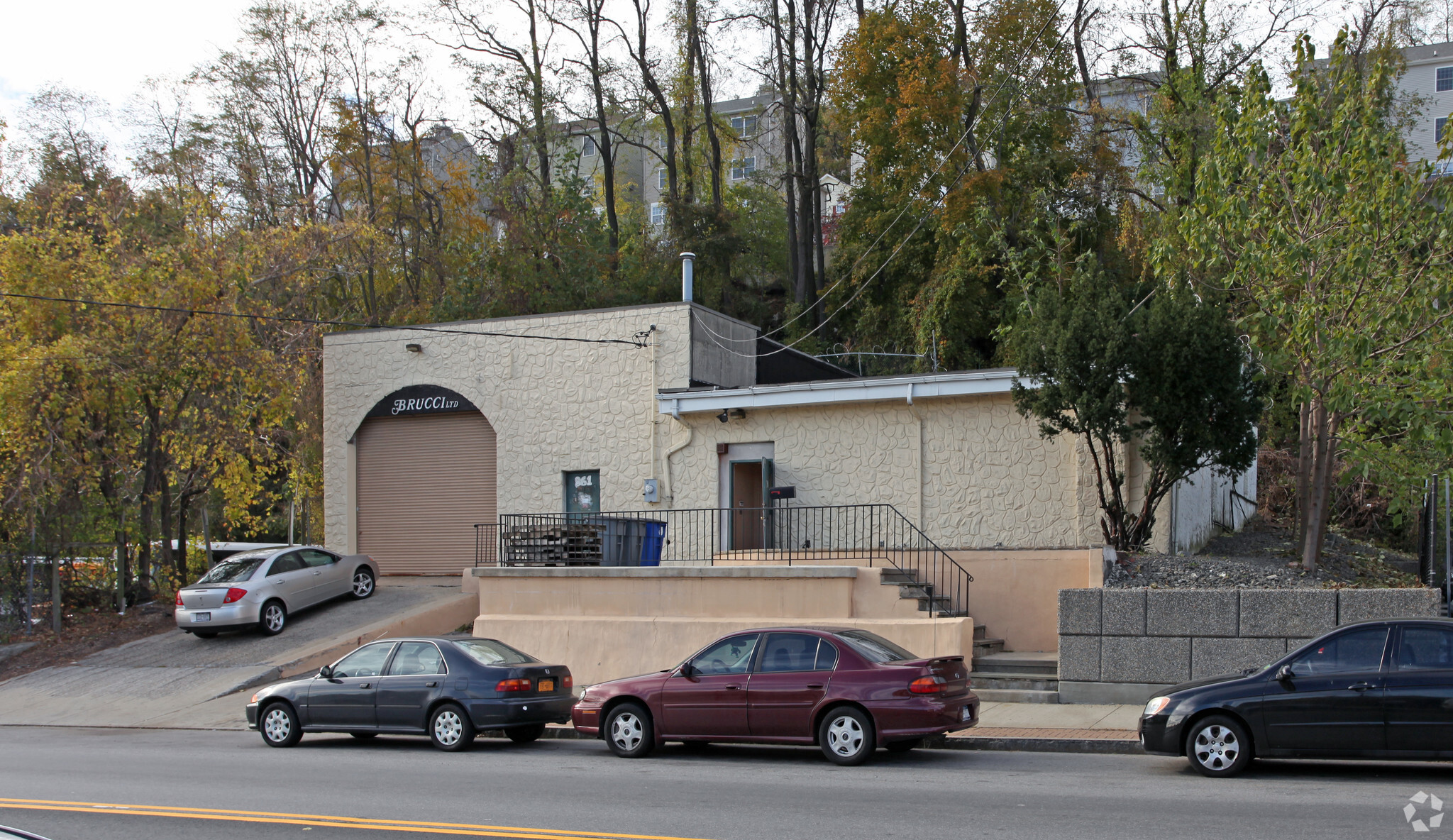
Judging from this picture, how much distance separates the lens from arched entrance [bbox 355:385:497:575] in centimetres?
2345

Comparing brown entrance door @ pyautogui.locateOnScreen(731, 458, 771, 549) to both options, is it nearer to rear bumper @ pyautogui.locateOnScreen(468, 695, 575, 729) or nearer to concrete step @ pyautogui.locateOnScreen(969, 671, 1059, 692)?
concrete step @ pyautogui.locateOnScreen(969, 671, 1059, 692)

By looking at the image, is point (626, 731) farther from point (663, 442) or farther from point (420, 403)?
point (420, 403)

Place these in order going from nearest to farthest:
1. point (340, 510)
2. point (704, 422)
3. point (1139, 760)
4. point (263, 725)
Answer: point (1139, 760) → point (263, 725) → point (704, 422) → point (340, 510)

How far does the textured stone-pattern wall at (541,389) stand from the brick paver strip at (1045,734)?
10323 millimetres

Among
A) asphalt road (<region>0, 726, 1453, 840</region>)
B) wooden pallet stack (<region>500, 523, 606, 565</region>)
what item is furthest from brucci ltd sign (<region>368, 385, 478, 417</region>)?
asphalt road (<region>0, 726, 1453, 840</region>)

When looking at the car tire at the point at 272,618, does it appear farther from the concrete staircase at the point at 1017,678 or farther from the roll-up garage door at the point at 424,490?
the concrete staircase at the point at 1017,678

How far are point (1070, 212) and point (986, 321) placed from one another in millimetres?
3567

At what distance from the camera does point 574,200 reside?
37.6m

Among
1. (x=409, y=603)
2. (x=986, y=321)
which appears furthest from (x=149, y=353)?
(x=986, y=321)

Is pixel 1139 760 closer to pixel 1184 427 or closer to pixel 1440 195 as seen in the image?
pixel 1184 427

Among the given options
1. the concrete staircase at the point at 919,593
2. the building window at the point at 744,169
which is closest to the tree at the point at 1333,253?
the concrete staircase at the point at 919,593

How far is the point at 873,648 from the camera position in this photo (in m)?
11.2

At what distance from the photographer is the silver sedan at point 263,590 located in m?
19.8

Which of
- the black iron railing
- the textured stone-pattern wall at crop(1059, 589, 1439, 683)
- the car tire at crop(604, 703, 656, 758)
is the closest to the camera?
the car tire at crop(604, 703, 656, 758)
